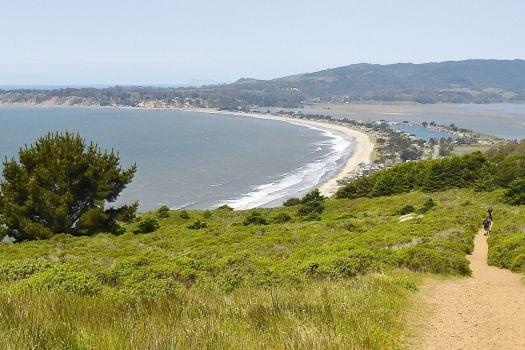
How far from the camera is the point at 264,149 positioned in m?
122

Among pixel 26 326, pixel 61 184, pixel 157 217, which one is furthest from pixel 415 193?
pixel 26 326

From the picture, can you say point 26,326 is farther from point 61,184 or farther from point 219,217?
point 219,217

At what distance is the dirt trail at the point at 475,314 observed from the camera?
691 cm

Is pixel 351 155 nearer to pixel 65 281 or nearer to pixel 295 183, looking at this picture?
pixel 295 183

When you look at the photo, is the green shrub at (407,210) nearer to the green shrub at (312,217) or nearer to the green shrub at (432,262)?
the green shrub at (312,217)

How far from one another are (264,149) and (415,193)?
268 ft

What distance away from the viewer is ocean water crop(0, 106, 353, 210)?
7106cm

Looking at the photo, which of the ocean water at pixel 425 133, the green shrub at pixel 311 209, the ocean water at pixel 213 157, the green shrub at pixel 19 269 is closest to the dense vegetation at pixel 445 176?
the green shrub at pixel 311 209

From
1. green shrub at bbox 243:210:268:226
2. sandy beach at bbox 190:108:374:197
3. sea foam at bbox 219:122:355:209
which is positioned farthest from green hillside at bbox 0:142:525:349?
sandy beach at bbox 190:108:374:197

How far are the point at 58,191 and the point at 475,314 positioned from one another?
22.1m

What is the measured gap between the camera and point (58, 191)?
82.4 feet

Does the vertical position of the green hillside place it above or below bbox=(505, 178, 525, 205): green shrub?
above

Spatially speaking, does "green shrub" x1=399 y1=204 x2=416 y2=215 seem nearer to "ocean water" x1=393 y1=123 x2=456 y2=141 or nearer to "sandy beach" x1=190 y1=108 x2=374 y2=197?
"sandy beach" x1=190 y1=108 x2=374 y2=197

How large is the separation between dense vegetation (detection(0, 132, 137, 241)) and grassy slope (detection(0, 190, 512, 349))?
3459 millimetres
